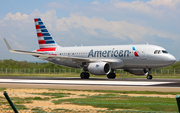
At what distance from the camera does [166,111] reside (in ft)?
35.3

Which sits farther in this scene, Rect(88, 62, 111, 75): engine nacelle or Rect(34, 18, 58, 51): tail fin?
Rect(34, 18, 58, 51): tail fin

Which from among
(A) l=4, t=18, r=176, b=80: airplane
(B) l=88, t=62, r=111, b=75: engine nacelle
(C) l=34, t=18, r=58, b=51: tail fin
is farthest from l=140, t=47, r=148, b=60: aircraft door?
(C) l=34, t=18, r=58, b=51: tail fin

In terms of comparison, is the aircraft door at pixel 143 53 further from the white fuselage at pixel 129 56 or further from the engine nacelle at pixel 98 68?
the engine nacelle at pixel 98 68

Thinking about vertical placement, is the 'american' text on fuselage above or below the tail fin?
below

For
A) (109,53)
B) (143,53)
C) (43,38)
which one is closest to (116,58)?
(109,53)

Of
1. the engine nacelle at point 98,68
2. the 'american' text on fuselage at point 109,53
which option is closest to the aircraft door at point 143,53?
the 'american' text on fuselage at point 109,53

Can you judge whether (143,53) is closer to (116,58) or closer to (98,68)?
(116,58)

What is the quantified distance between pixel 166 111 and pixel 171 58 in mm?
23900

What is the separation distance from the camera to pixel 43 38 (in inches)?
1799

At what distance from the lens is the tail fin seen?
45.1 meters

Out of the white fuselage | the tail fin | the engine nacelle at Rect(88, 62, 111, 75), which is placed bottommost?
the engine nacelle at Rect(88, 62, 111, 75)

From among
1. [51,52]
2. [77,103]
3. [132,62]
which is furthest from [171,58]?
[77,103]

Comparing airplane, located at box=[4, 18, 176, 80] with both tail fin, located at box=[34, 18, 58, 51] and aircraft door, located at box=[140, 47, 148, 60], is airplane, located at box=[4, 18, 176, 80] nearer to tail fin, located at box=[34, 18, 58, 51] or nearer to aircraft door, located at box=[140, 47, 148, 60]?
aircraft door, located at box=[140, 47, 148, 60]

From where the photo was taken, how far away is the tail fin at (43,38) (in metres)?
45.1
